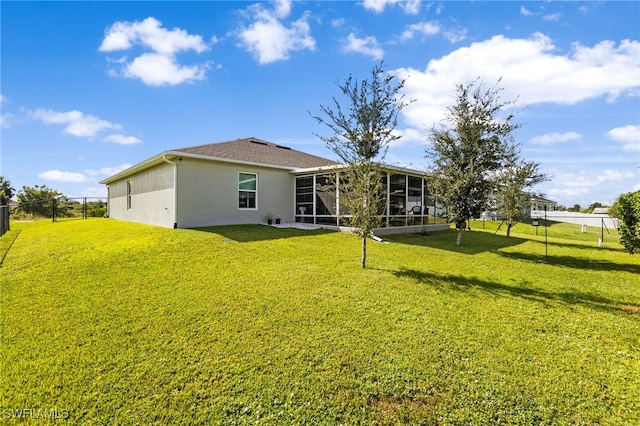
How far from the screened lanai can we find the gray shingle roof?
143 centimetres

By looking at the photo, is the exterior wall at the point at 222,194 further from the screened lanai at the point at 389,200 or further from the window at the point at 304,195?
the screened lanai at the point at 389,200

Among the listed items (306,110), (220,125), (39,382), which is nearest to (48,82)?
(220,125)

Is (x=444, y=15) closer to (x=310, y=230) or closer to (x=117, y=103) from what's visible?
(x=310, y=230)

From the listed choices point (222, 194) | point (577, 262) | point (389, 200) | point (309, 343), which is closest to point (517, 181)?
point (577, 262)

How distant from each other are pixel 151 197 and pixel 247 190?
4532 millimetres

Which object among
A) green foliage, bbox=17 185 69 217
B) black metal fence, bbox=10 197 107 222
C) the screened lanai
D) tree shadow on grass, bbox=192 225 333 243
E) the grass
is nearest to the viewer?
the grass

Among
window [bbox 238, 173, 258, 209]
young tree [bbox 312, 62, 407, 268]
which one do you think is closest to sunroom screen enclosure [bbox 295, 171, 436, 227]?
window [bbox 238, 173, 258, 209]

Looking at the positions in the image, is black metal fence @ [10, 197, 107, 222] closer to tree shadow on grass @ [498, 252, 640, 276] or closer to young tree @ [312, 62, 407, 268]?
young tree @ [312, 62, 407, 268]

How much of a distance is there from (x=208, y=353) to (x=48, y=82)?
556 inches

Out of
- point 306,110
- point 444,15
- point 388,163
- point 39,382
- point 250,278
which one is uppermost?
point 444,15

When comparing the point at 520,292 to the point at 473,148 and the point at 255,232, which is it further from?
the point at 255,232

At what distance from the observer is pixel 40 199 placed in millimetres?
27891

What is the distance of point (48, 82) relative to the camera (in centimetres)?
1145

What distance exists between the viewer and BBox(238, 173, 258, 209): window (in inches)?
521
